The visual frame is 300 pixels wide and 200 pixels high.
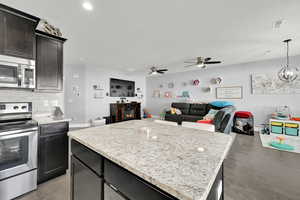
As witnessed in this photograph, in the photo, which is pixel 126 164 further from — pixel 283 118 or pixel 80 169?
pixel 283 118

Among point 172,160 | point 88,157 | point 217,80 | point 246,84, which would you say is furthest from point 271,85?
point 88,157

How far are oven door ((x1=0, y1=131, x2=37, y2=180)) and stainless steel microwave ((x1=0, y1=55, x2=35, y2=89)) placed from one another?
73 centimetres

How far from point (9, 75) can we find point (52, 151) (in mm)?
1192

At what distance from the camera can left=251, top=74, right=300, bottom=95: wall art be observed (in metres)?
3.87

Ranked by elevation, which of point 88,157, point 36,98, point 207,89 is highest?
point 207,89

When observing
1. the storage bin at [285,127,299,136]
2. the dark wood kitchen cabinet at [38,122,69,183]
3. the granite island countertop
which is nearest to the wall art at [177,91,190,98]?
the storage bin at [285,127,299,136]

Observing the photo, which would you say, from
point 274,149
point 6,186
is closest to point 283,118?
point 274,149

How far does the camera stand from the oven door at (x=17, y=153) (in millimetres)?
1348

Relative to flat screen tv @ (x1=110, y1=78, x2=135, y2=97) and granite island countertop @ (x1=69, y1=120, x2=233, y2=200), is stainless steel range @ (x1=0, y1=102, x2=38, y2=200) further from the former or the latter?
flat screen tv @ (x1=110, y1=78, x2=135, y2=97)

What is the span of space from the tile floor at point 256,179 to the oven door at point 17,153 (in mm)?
380

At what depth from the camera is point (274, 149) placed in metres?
2.83

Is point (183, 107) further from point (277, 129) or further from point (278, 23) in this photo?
point (278, 23)

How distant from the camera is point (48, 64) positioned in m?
1.99

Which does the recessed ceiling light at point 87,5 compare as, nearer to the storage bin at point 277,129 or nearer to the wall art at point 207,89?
the wall art at point 207,89
